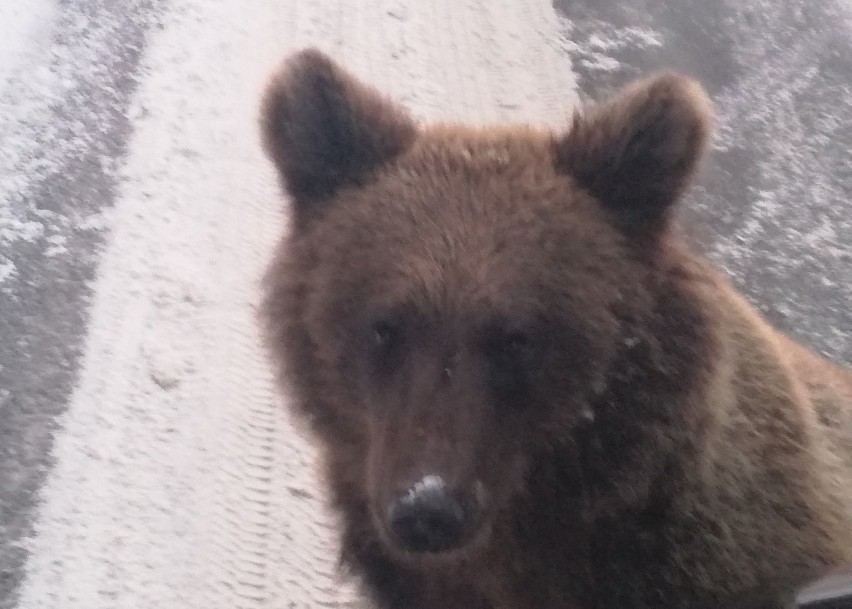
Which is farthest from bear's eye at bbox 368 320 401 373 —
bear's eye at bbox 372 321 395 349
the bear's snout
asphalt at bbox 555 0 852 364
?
asphalt at bbox 555 0 852 364

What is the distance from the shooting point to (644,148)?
95 centimetres

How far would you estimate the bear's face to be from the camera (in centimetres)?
90

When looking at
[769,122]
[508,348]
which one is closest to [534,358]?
[508,348]

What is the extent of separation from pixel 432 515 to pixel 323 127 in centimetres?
42

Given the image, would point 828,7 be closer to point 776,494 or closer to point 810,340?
point 810,340

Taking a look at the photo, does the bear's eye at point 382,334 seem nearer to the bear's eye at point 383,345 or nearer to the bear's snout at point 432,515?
the bear's eye at point 383,345

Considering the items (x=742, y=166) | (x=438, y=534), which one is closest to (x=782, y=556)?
(x=438, y=534)

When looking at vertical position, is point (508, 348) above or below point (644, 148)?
below

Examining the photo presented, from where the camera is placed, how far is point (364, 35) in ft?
6.37

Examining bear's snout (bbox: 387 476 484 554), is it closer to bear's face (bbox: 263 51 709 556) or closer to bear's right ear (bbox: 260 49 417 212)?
bear's face (bbox: 263 51 709 556)

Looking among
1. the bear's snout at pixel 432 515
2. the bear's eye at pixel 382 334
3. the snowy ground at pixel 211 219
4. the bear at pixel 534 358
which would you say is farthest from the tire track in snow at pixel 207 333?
the bear's snout at pixel 432 515

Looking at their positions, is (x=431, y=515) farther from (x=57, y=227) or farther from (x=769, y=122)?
(x=769, y=122)

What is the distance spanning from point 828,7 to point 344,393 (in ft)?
5.29

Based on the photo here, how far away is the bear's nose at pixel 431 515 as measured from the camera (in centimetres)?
85
